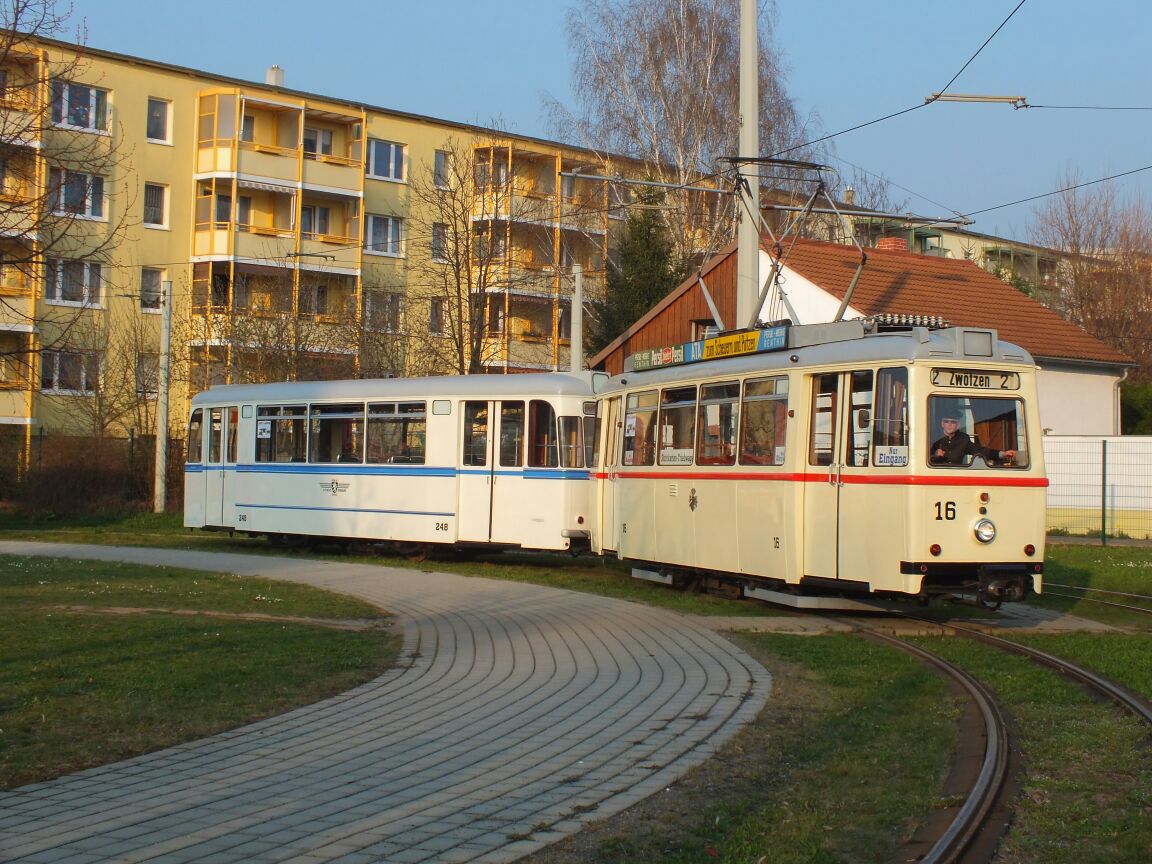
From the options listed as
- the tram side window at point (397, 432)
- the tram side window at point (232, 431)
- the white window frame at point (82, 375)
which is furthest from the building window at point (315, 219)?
the tram side window at point (397, 432)

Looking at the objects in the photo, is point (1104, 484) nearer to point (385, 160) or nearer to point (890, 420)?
point (890, 420)

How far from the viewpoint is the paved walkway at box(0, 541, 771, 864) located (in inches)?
219

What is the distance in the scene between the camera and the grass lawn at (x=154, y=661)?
7.52 metres

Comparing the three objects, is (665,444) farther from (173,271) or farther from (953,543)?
(173,271)

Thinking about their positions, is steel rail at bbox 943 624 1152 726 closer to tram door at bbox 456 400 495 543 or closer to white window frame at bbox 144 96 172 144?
tram door at bbox 456 400 495 543

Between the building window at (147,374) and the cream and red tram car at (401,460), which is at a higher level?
the building window at (147,374)

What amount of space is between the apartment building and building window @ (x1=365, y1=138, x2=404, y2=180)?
0.09 meters

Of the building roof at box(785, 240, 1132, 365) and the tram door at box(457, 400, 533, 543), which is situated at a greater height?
the building roof at box(785, 240, 1132, 365)

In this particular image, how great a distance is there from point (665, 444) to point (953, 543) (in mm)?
4780

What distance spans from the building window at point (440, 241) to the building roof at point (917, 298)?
5114 millimetres

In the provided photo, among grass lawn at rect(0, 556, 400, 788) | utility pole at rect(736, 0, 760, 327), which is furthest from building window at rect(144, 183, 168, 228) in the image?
grass lawn at rect(0, 556, 400, 788)

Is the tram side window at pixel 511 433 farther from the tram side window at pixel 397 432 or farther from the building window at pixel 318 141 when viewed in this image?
the building window at pixel 318 141

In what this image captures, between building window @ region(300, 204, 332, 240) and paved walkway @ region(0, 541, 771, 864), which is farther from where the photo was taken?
building window @ region(300, 204, 332, 240)

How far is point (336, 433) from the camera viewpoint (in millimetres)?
22484
